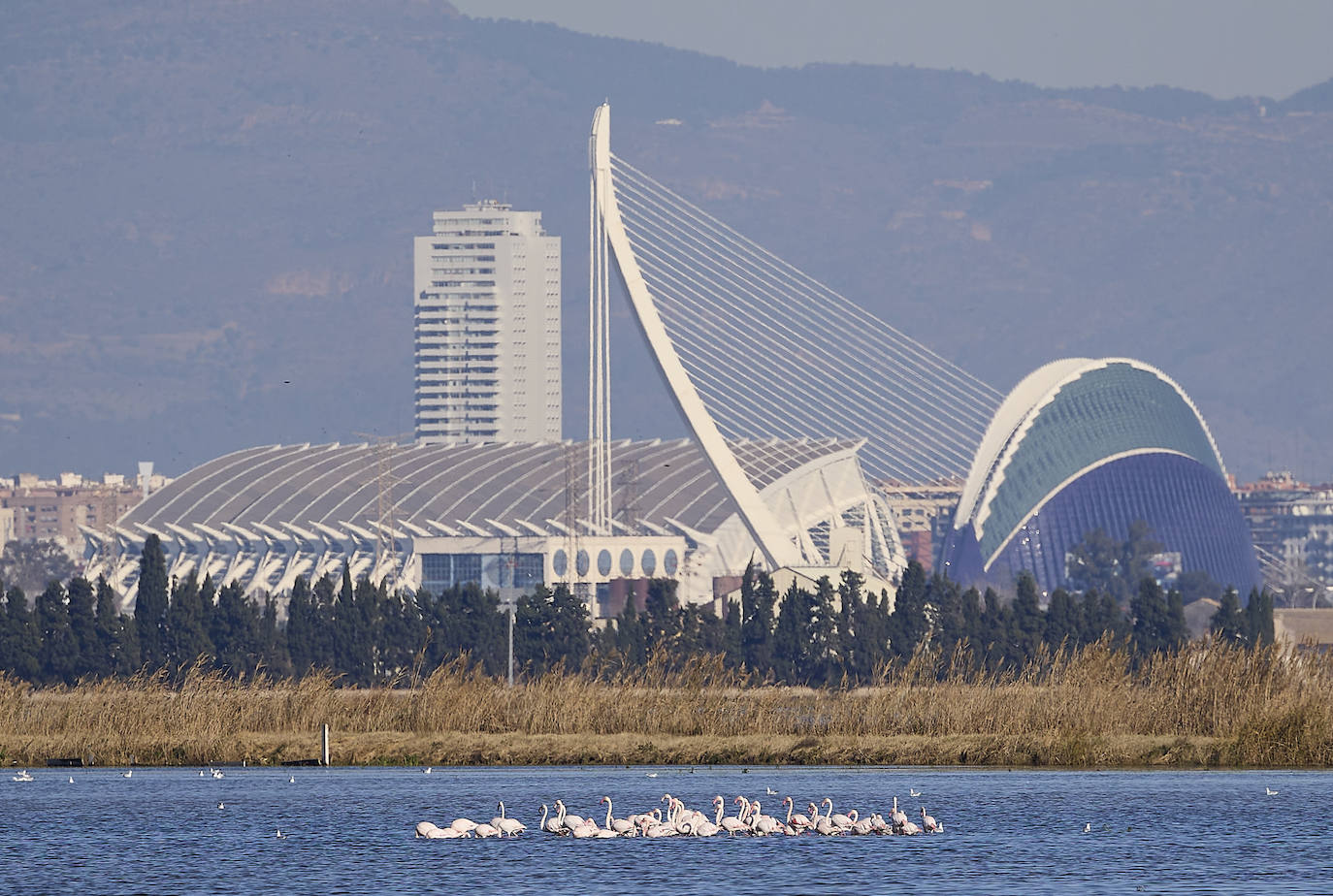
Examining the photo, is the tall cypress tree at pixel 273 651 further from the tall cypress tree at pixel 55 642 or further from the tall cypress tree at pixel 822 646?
the tall cypress tree at pixel 822 646

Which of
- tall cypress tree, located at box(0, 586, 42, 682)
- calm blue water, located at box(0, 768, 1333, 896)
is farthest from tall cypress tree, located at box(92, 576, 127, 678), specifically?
calm blue water, located at box(0, 768, 1333, 896)

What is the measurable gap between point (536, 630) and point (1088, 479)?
79.9 m

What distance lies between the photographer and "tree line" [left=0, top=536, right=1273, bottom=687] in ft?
310

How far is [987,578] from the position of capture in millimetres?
168500

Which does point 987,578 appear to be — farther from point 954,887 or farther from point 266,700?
point 954,887

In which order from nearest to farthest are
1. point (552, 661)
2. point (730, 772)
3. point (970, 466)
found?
1. point (730, 772)
2. point (552, 661)
3. point (970, 466)

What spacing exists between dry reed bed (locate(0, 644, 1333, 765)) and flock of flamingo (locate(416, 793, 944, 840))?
1186 cm

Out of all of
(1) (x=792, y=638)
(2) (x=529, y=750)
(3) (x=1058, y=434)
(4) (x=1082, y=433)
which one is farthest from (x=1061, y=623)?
(4) (x=1082, y=433)

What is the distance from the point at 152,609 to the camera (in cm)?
9775

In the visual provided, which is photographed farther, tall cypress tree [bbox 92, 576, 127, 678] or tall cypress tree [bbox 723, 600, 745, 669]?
tall cypress tree [bbox 723, 600, 745, 669]

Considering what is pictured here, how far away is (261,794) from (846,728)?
13988mm

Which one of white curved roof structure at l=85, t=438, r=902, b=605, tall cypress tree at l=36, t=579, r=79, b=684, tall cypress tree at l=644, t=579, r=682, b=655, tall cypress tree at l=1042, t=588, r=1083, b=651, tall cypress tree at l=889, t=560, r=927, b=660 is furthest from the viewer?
white curved roof structure at l=85, t=438, r=902, b=605

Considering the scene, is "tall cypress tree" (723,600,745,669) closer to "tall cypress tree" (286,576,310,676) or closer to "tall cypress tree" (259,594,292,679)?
"tall cypress tree" (286,576,310,676)

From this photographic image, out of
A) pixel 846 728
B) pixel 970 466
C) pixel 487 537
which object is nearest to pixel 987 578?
pixel 970 466
